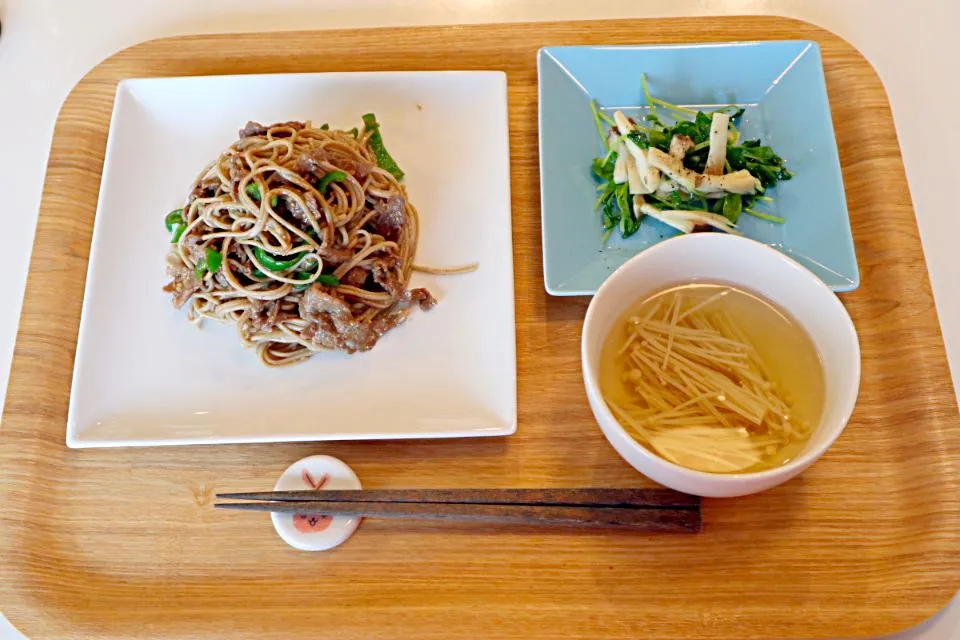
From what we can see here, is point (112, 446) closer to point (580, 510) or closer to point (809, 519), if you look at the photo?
point (580, 510)

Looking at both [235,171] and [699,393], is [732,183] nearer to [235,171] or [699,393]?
[699,393]

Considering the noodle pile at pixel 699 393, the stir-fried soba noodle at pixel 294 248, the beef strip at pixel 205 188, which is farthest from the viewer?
the beef strip at pixel 205 188

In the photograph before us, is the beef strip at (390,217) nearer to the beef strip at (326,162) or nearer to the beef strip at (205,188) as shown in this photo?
the beef strip at (326,162)

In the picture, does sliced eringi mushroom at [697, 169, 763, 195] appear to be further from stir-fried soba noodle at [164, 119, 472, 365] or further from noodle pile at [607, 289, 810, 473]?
stir-fried soba noodle at [164, 119, 472, 365]

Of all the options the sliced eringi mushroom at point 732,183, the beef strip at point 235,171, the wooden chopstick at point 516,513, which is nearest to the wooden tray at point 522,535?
the wooden chopstick at point 516,513

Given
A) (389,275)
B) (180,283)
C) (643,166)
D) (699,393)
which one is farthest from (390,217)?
(699,393)

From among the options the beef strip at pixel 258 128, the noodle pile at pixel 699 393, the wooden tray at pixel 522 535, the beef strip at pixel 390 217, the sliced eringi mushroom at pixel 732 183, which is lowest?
the wooden tray at pixel 522 535

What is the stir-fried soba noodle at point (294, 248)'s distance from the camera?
174 cm

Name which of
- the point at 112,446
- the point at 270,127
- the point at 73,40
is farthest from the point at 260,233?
Answer: the point at 73,40

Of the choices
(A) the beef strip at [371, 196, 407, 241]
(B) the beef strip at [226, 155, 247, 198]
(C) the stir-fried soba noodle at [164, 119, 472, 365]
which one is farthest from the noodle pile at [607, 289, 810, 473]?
(B) the beef strip at [226, 155, 247, 198]

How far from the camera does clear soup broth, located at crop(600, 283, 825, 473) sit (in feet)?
4.67

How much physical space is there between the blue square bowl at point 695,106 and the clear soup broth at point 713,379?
0.26 metres

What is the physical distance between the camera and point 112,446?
1634mm

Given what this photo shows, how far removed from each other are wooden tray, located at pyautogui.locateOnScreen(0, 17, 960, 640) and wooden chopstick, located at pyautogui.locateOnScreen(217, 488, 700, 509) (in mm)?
61
